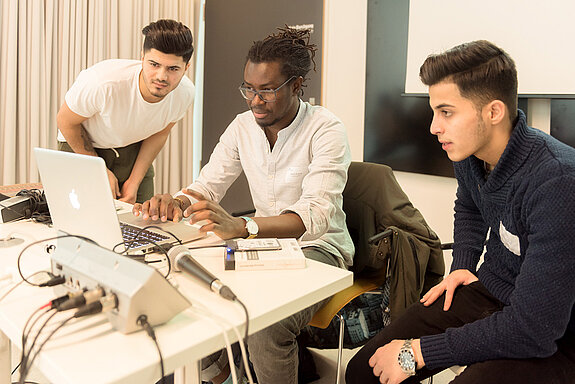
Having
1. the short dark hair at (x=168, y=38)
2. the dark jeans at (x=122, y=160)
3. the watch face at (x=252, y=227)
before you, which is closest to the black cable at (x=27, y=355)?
the watch face at (x=252, y=227)

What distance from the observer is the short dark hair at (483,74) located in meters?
1.31

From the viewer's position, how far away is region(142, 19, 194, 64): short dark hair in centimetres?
A: 226

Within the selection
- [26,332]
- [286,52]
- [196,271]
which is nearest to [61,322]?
[26,332]

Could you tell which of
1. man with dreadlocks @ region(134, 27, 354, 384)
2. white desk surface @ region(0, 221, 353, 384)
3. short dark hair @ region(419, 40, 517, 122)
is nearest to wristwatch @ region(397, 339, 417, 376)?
white desk surface @ region(0, 221, 353, 384)

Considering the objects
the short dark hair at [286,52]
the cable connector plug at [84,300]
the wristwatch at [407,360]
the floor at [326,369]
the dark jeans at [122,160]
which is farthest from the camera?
the dark jeans at [122,160]

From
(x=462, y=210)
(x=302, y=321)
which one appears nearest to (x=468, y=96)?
(x=462, y=210)

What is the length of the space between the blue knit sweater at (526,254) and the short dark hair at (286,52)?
753mm

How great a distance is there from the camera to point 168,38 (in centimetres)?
226

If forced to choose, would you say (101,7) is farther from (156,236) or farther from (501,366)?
(501,366)

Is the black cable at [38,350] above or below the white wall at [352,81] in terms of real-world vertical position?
below

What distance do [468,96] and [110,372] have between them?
1.04 metres

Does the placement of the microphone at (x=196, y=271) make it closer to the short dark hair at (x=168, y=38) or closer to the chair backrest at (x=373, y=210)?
the chair backrest at (x=373, y=210)

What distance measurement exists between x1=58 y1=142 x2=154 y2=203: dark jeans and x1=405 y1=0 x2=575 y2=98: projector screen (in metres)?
1.63

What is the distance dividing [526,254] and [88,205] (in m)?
1.01
